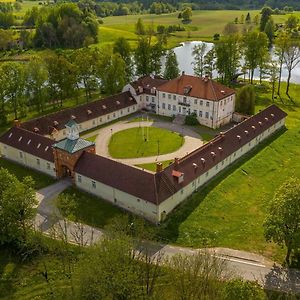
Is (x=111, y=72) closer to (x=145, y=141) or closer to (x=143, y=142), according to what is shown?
(x=145, y=141)

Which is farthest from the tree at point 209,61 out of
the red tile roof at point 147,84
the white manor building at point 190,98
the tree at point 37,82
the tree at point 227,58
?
the tree at point 37,82

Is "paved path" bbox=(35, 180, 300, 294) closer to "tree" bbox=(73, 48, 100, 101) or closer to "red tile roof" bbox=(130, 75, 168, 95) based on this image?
"red tile roof" bbox=(130, 75, 168, 95)

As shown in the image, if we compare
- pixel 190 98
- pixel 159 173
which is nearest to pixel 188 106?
pixel 190 98

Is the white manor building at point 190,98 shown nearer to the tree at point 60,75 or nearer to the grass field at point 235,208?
the tree at point 60,75

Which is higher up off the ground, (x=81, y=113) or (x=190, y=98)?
(x=190, y=98)

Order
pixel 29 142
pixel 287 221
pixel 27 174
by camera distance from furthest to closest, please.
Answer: pixel 29 142
pixel 27 174
pixel 287 221

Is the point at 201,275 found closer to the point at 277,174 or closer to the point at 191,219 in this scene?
the point at 191,219

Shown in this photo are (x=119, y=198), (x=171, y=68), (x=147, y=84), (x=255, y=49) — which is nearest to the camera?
(x=119, y=198)

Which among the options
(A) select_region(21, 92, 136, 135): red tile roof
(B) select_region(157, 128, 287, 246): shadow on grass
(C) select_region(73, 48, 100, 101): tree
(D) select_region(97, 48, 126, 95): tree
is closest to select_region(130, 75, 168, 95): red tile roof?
(A) select_region(21, 92, 136, 135): red tile roof
